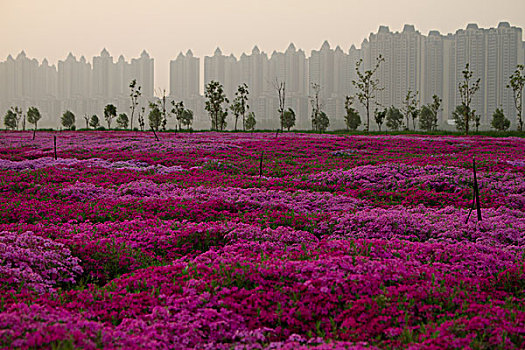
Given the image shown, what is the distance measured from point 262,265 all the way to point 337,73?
17166cm

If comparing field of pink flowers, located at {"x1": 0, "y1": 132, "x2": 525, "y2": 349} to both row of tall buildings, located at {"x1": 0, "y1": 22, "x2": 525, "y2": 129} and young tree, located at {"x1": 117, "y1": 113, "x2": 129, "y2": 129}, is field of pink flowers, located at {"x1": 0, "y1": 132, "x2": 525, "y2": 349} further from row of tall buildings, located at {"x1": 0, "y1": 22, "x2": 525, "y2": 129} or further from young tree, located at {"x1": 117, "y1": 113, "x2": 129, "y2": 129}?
row of tall buildings, located at {"x1": 0, "y1": 22, "x2": 525, "y2": 129}

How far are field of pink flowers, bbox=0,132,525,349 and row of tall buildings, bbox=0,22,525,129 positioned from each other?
130 meters

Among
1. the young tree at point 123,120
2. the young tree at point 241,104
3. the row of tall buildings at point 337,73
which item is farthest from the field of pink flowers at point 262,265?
the row of tall buildings at point 337,73

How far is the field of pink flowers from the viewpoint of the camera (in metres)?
4.82

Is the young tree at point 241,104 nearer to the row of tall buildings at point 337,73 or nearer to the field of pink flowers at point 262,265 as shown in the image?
the field of pink flowers at point 262,265

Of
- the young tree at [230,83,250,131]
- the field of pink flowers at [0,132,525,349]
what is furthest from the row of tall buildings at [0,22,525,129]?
the field of pink flowers at [0,132,525,349]

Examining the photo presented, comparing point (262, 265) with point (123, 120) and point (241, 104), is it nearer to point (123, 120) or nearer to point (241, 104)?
point (241, 104)

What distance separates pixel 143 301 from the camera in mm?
5781

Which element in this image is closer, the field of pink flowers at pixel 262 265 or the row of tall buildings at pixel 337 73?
the field of pink flowers at pixel 262 265

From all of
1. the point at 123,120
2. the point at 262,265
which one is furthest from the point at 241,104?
the point at 262,265

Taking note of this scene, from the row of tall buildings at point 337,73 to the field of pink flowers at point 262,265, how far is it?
130 m

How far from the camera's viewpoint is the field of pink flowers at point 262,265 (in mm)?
4824

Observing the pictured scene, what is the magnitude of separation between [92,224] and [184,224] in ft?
6.37

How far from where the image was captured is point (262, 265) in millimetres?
6566
